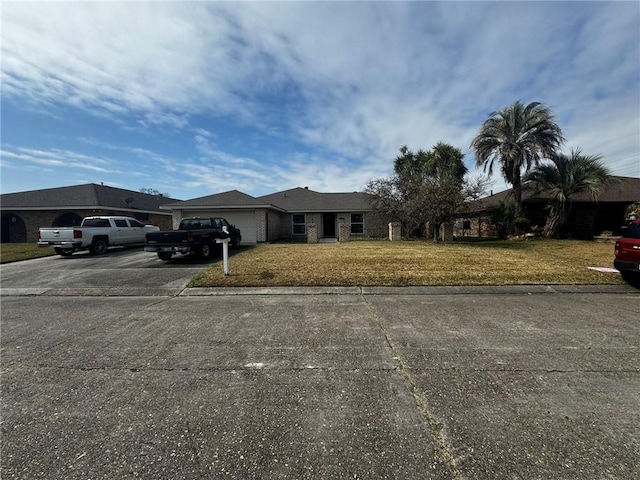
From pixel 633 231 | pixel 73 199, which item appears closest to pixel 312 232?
pixel 633 231

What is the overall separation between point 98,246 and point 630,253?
18958 millimetres

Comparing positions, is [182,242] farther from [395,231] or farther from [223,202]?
[395,231]

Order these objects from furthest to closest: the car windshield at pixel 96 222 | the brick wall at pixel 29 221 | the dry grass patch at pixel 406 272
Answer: the brick wall at pixel 29 221 → the car windshield at pixel 96 222 → the dry grass patch at pixel 406 272

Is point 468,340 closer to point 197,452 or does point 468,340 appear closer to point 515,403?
point 515,403

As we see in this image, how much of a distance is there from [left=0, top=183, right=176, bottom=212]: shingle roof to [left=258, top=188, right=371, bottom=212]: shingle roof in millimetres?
10977

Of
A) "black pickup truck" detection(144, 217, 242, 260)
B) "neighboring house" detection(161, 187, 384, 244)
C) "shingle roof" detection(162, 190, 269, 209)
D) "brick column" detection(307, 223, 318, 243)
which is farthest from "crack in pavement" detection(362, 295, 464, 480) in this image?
"neighboring house" detection(161, 187, 384, 244)

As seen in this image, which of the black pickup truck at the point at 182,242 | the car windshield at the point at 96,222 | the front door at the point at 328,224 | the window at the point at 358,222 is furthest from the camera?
the front door at the point at 328,224

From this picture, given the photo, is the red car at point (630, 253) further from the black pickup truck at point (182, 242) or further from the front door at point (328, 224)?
the front door at point (328, 224)

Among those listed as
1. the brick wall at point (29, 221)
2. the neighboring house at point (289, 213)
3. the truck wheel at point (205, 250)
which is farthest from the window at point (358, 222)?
the brick wall at point (29, 221)

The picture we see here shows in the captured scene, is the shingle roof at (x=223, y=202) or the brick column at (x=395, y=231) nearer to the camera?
the shingle roof at (x=223, y=202)

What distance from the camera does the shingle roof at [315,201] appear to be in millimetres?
23891

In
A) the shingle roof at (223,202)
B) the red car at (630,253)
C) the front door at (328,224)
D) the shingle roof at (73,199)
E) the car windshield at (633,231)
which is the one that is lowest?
the red car at (630,253)

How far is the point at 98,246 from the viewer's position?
14.7 metres

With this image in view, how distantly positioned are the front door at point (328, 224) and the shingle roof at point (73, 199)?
14.9 m
